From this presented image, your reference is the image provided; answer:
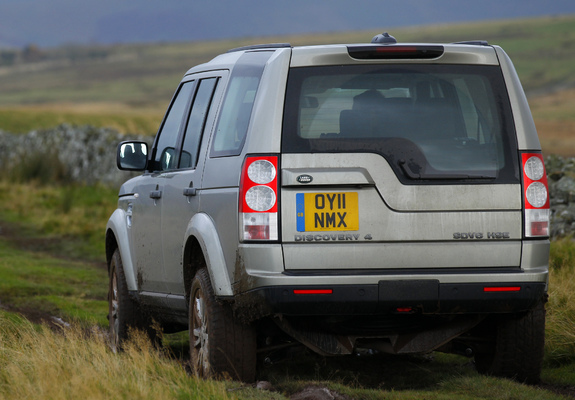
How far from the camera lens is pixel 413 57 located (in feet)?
17.6

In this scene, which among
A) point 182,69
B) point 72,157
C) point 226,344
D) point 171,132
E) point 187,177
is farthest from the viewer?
point 182,69

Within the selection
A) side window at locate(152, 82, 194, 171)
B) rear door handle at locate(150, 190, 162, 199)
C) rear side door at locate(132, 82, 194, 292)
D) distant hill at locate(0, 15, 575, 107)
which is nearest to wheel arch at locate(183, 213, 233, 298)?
rear side door at locate(132, 82, 194, 292)

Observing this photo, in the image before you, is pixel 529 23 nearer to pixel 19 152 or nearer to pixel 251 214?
pixel 19 152

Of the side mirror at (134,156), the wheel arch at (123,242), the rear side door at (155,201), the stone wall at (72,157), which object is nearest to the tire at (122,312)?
the wheel arch at (123,242)

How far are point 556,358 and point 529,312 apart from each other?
1.41m

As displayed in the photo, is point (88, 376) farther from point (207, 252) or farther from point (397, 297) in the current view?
point (397, 297)

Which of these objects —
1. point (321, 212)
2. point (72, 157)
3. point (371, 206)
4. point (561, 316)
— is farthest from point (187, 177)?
point (72, 157)

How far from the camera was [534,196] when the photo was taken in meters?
5.21

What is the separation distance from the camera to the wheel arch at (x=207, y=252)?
543 cm

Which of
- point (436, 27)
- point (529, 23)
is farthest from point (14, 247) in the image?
point (436, 27)

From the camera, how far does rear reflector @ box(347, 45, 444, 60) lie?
530 cm

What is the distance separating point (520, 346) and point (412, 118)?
5.26 feet

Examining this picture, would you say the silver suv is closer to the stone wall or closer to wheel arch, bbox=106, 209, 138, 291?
wheel arch, bbox=106, 209, 138, 291

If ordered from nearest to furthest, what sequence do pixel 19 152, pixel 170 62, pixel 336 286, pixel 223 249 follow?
pixel 336 286 → pixel 223 249 → pixel 19 152 → pixel 170 62
